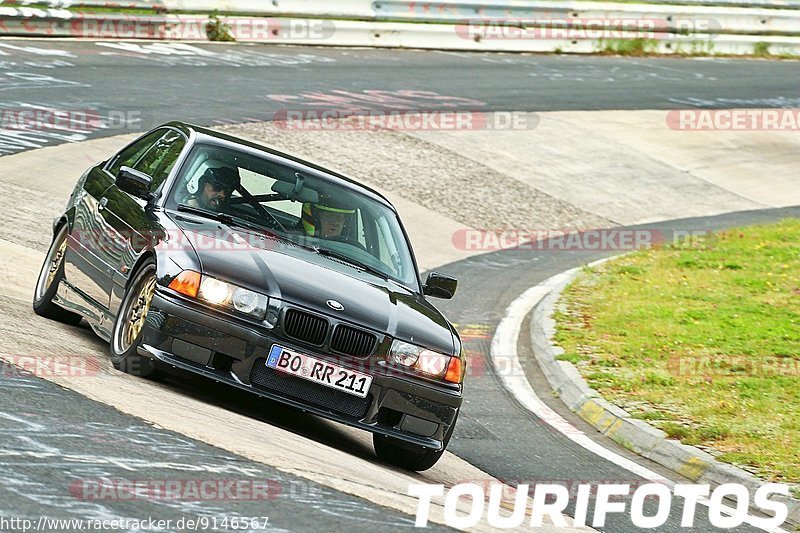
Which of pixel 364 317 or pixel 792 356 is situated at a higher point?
pixel 364 317

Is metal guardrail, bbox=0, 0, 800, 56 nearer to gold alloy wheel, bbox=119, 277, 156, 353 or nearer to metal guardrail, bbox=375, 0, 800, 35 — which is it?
metal guardrail, bbox=375, 0, 800, 35

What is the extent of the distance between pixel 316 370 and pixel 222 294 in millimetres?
639

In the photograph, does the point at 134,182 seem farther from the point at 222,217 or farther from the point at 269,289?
the point at 269,289

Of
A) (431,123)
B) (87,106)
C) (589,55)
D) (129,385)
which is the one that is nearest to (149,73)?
(87,106)

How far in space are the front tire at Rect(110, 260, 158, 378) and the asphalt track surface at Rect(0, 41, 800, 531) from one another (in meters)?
0.33

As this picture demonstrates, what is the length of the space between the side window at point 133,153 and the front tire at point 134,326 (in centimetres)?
180

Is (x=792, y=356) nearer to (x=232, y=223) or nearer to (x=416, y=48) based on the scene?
(x=232, y=223)

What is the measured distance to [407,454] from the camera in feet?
25.7

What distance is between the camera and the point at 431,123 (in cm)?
2156

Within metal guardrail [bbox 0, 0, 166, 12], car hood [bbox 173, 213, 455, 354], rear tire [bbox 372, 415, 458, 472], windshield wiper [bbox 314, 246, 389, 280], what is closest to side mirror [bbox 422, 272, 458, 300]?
windshield wiper [bbox 314, 246, 389, 280]

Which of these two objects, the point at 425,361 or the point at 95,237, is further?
the point at 95,237

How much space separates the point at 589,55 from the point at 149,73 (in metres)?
12.3

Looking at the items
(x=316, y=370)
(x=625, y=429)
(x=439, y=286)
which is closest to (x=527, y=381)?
(x=625, y=429)

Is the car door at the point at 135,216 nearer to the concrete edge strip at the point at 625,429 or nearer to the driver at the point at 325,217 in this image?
the driver at the point at 325,217
